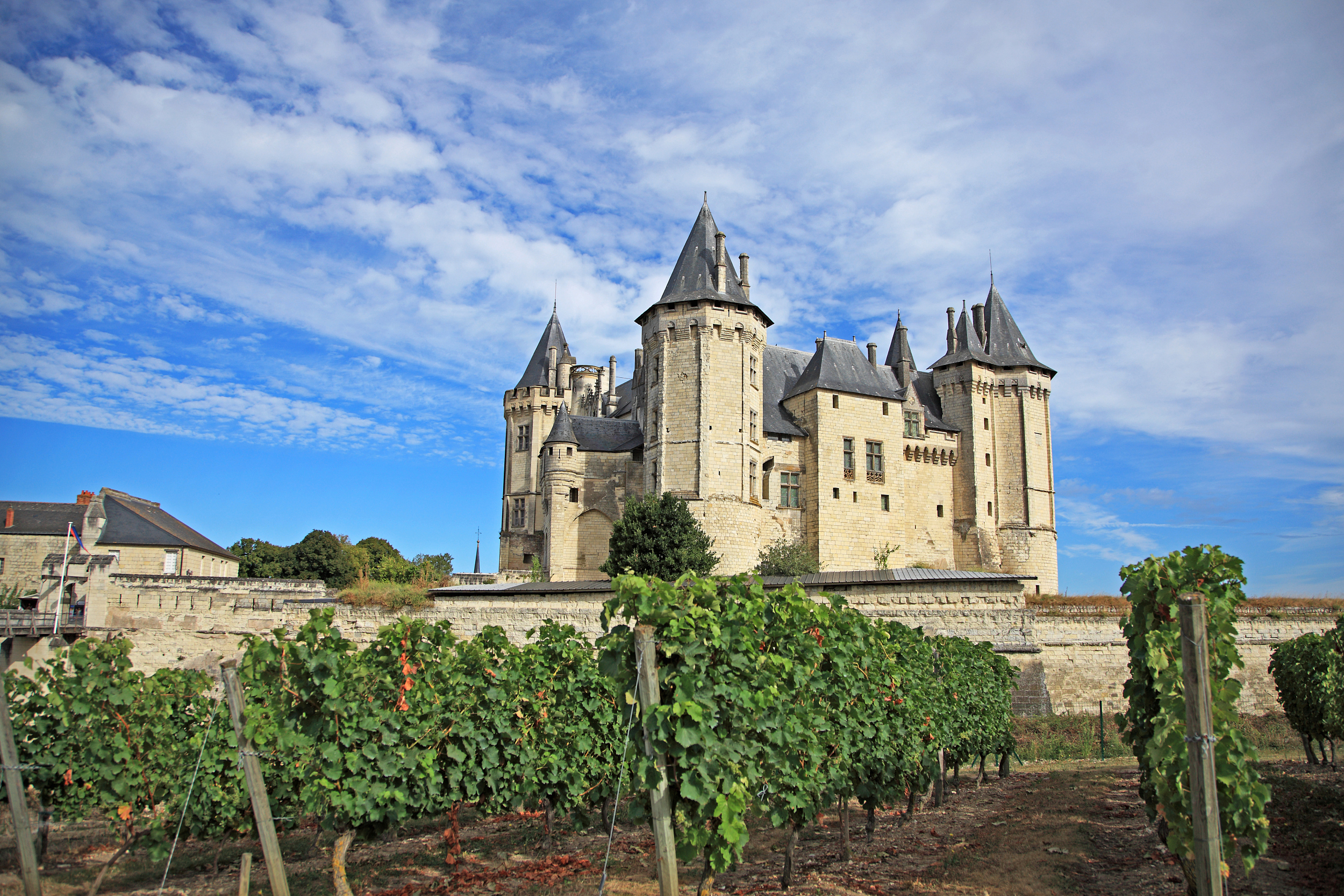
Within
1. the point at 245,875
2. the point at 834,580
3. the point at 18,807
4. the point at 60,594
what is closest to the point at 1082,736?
the point at 834,580

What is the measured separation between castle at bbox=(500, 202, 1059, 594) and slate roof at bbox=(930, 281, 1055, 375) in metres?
0.09

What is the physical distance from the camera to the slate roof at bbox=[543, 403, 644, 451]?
35.5 meters

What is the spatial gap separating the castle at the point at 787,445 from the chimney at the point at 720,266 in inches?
3.1

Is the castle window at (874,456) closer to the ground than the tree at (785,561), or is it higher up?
higher up

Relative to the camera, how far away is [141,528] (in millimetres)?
32406

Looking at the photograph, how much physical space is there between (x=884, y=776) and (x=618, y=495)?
27075mm

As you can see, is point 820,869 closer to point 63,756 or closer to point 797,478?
point 63,756

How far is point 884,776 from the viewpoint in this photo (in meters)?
8.40

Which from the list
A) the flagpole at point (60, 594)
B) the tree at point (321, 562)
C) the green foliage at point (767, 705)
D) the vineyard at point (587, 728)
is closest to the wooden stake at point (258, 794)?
the vineyard at point (587, 728)

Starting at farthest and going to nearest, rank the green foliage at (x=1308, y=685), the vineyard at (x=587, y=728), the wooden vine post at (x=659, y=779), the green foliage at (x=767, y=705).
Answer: the green foliage at (x=1308, y=685)
the vineyard at (x=587, y=728)
the green foliage at (x=767, y=705)
the wooden vine post at (x=659, y=779)

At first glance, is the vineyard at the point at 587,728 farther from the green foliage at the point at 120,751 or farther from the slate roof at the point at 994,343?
the slate roof at the point at 994,343

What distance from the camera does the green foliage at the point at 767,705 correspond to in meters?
5.23

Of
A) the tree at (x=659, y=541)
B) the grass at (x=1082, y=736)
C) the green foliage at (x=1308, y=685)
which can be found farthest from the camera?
the tree at (x=659, y=541)

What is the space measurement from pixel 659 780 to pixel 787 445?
3102 centimetres
